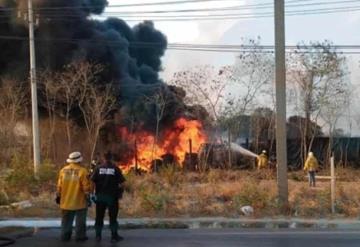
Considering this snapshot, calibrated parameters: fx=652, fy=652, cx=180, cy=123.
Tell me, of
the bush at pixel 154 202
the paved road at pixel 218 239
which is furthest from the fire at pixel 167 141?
the paved road at pixel 218 239

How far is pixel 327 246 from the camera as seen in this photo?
11.1 metres

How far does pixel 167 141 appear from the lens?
42.3 m

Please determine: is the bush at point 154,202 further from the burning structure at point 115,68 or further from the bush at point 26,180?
the burning structure at point 115,68

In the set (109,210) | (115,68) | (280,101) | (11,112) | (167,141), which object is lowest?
(109,210)

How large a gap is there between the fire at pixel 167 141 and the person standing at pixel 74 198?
88.9 feet

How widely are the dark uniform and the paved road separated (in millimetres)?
347

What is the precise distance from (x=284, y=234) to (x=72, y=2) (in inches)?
1555

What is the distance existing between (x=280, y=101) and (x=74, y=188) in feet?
23.2

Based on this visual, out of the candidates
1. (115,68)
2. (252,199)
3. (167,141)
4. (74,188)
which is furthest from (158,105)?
(74,188)

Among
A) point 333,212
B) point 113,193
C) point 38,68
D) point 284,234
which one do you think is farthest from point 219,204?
point 38,68

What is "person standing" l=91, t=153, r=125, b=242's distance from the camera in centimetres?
1205

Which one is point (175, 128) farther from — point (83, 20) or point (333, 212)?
point (333, 212)

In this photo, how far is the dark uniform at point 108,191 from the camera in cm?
1205

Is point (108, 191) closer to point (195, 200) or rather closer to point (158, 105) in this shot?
point (195, 200)
